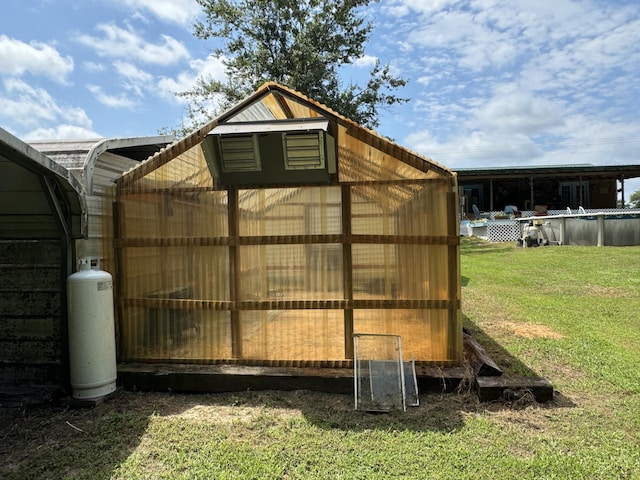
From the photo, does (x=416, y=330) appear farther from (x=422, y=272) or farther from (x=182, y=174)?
(x=182, y=174)

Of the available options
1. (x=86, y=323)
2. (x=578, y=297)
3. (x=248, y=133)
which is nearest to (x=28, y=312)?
(x=86, y=323)

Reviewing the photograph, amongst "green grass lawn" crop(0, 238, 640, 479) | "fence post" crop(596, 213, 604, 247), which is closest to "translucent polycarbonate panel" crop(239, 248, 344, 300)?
"green grass lawn" crop(0, 238, 640, 479)

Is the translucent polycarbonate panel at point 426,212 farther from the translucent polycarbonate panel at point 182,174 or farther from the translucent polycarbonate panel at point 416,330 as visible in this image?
the translucent polycarbonate panel at point 182,174

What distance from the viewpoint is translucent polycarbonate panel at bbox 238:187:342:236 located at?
4320 mm

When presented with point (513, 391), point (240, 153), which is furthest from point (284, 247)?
point (513, 391)

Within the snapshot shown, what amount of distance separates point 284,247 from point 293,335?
90 centimetres

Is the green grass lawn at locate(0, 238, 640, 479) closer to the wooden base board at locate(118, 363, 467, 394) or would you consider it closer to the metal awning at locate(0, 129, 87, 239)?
the wooden base board at locate(118, 363, 467, 394)

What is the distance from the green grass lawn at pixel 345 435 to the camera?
2929 mm

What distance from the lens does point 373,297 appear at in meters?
4.29

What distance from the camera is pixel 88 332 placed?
393 centimetres

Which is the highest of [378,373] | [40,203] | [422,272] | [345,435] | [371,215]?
[40,203]

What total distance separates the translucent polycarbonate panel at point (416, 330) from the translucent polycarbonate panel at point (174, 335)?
1.41m

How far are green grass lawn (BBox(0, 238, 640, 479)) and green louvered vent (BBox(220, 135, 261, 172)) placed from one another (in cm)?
221

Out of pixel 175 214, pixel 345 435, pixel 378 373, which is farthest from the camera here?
pixel 175 214
